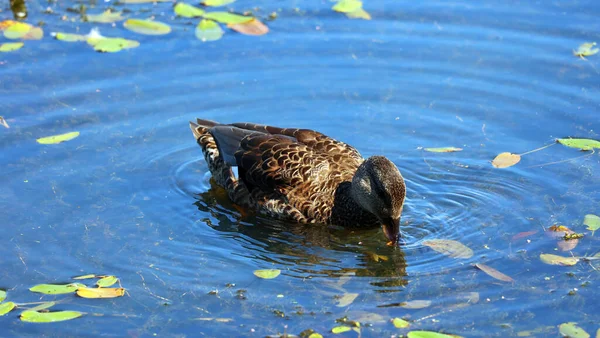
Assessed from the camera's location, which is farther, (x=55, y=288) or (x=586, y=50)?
(x=586, y=50)

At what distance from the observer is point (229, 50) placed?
13.1 metres

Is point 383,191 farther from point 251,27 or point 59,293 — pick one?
point 251,27

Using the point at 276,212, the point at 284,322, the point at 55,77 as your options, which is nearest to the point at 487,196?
the point at 276,212

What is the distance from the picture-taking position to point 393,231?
9.24 metres

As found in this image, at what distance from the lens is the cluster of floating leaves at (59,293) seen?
26.1 feet

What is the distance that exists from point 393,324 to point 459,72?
552cm

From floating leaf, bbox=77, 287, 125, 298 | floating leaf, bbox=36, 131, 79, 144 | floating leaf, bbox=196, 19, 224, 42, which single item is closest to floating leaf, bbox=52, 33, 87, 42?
floating leaf, bbox=196, 19, 224, 42

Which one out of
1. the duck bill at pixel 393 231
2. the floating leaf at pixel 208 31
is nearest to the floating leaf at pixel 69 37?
the floating leaf at pixel 208 31

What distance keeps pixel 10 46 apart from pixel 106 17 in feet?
4.85

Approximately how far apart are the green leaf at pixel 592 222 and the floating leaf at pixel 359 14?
5488 mm

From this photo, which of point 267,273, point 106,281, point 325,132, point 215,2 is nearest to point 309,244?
point 267,273

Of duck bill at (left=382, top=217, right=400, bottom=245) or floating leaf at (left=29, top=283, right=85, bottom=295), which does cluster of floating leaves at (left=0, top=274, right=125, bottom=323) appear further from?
duck bill at (left=382, top=217, right=400, bottom=245)

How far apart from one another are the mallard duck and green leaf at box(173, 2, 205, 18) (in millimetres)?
3868

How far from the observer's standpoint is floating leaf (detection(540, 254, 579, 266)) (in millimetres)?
8531
